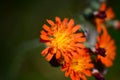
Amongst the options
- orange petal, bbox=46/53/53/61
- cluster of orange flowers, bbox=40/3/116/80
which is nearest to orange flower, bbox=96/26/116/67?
cluster of orange flowers, bbox=40/3/116/80

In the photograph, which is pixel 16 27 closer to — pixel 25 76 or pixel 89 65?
pixel 25 76

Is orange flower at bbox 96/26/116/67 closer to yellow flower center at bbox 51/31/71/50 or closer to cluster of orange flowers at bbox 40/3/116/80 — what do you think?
cluster of orange flowers at bbox 40/3/116/80

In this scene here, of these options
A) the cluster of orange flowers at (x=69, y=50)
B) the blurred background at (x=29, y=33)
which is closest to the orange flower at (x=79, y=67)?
the cluster of orange flowers at (x=69, y=50)

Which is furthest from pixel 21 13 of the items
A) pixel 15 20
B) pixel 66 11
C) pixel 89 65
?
pixel 89 65

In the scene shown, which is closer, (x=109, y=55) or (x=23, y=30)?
(x=109, y=55)

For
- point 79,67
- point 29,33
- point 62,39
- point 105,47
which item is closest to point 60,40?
point 62,39
